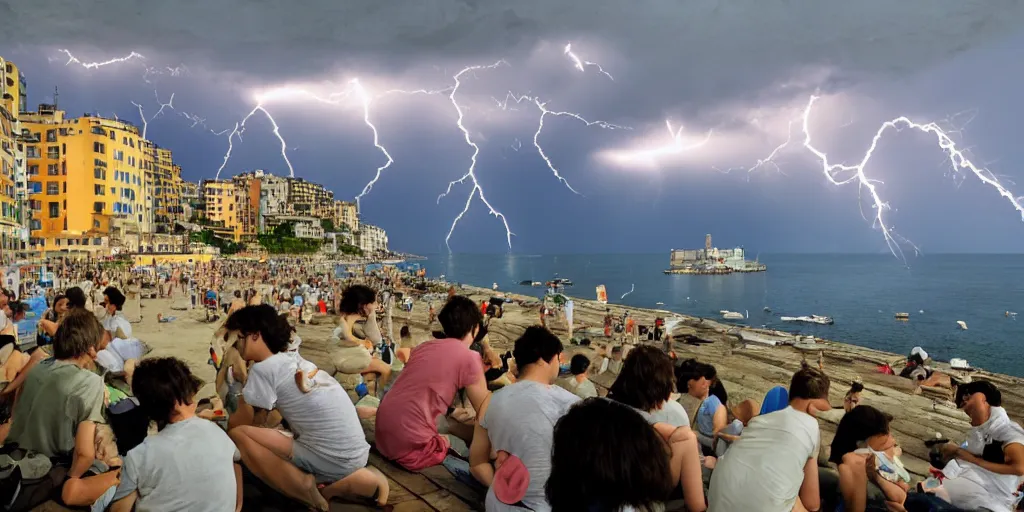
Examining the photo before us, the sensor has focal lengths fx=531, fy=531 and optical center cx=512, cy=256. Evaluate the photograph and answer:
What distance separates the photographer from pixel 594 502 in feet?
4.72

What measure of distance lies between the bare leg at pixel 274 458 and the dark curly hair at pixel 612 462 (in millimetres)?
2561

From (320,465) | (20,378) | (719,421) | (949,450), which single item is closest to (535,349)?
(320,465)

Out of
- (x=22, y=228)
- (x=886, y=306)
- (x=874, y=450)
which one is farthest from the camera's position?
(x=886, y=306)

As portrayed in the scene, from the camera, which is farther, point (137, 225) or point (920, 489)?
point (137, 225)

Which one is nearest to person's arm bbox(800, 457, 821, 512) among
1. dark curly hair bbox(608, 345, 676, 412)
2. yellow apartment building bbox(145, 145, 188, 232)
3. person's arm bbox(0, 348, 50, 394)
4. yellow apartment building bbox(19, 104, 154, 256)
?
dark curly hair bbox(608, 345, 676, 412)

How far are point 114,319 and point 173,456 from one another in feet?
17.1

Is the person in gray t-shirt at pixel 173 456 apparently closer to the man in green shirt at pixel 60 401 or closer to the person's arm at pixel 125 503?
the person's arm at pixel 125 503

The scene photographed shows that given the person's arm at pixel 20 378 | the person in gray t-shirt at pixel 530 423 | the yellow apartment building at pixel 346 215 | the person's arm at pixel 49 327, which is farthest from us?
the yellow apartment building at pixel 346 215

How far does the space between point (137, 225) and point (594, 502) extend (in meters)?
67.3

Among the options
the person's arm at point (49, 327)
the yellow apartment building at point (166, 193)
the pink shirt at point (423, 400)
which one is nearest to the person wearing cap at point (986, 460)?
the pink shirt at point (423, 400)

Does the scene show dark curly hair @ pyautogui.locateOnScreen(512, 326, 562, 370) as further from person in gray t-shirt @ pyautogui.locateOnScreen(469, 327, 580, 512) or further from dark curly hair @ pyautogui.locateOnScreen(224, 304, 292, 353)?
dark curly hair @ pyautogui.locateOnScreen(224, 304, 292, 353)

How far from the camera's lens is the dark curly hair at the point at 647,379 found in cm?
309

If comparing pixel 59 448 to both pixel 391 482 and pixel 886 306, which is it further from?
pixel 886 306

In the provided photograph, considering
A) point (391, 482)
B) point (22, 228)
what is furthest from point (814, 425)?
point (22, 228)
